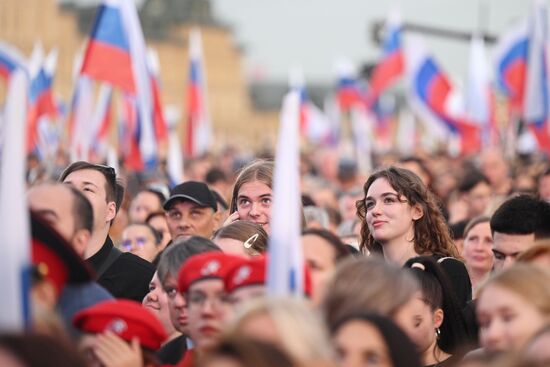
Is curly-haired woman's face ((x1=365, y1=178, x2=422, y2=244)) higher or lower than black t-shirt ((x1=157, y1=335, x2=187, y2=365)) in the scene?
higher

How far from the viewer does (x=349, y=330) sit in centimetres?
484

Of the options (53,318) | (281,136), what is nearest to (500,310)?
(281,136)

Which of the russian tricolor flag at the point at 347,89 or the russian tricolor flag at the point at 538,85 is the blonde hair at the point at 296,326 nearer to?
the russian tricolor flag at the point at 538,85

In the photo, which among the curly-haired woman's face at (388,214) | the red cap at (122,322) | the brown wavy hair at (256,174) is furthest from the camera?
the brown wavy hair at (256,174)

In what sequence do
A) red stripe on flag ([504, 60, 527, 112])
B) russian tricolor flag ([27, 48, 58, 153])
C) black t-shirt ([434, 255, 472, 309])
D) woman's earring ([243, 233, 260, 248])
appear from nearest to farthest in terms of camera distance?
1. woman's earring ([243, 233, 260, 248])
2. black t-shirt ([434, 255, 472, 309])
3. russian tricolor flag ([27, 48, 58, 153])
4. red stripe on flag ([504, 60, 527, 112])

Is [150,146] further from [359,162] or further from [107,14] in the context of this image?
[359,162]

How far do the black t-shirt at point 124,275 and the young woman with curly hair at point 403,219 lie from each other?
1094mm

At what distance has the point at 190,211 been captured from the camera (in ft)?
30.5

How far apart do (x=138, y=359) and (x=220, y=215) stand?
4.38m

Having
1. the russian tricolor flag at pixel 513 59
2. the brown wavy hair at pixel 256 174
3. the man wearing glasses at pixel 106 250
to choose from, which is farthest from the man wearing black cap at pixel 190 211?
the russian tricolor flag at pixel 513 59

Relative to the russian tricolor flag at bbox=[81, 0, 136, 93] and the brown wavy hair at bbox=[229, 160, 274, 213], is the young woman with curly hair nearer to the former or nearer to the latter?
the brown wavy hair at bbox=[229, 160, 274, 213]

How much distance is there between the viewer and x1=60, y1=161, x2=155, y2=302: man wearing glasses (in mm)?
7590

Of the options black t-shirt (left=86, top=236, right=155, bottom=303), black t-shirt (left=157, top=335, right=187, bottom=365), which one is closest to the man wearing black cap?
black t-shirt (left=86, top=236, right=155, bottom=303)

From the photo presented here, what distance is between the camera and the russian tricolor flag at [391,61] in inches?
1017
